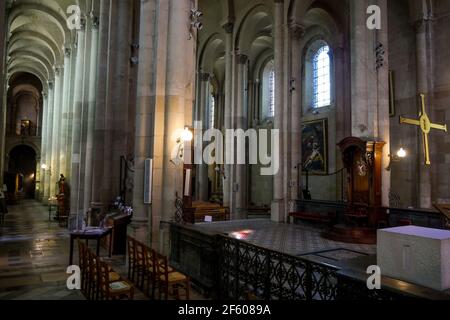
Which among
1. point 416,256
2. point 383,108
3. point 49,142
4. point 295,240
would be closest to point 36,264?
point 295,240

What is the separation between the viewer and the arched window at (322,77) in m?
20.9

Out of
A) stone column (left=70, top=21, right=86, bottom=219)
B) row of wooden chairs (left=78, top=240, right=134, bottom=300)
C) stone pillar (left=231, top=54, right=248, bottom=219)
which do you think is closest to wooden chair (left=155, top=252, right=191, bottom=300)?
row of wooden chairs (left=78, top=240, right=134, bottom=300)

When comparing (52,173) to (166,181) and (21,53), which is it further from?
(166,181)

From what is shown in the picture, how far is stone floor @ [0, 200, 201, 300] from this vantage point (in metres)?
6.05

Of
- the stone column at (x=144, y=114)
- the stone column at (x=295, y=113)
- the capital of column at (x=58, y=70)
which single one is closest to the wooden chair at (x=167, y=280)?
the stone column at (x=144, y=114)

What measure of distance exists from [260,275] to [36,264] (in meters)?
6.38

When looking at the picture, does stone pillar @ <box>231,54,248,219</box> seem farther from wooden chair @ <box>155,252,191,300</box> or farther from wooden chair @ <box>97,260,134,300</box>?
wooden chair @ <box>97,260,134,300</box>

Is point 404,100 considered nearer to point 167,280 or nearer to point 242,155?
point 242,155

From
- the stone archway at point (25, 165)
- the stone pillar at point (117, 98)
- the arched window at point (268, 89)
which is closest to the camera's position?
the stone pillar at point (117, 98)

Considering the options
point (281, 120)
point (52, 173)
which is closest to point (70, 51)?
point (52, 173)

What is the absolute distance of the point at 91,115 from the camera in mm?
13164

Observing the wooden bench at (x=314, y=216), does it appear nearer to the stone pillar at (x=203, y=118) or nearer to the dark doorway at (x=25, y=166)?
→ the stone pillar at (x=203, y=118)

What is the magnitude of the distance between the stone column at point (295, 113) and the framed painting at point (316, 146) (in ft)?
16.6

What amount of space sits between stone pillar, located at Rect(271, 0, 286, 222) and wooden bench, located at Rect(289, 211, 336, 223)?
84 centimetres
